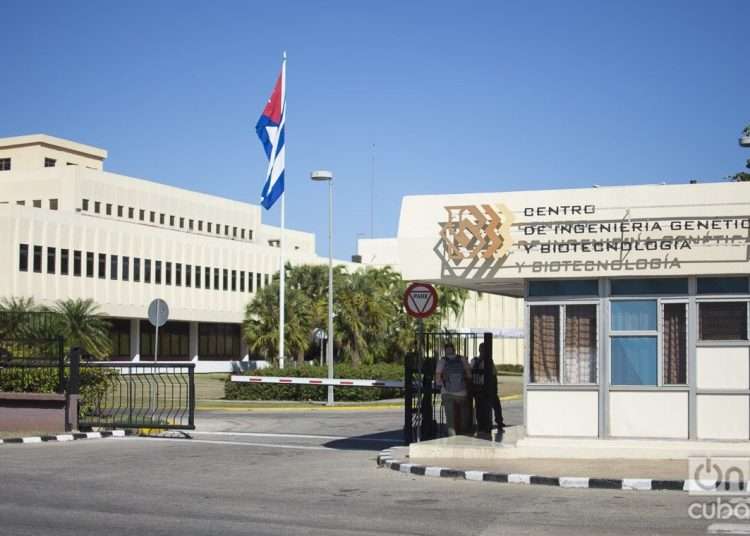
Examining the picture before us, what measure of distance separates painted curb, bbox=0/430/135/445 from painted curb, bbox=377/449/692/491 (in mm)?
8342

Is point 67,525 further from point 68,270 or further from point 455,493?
point 68,270

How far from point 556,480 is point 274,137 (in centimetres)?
2914

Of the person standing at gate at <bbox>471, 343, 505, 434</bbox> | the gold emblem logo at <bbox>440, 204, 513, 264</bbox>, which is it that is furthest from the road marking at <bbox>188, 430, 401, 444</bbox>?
the gold emblem logo at <bbox>440, 204, 513, 264</bbox>

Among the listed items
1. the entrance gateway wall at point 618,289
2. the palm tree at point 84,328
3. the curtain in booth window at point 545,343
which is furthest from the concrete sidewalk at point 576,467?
the palm tree at point 84,328

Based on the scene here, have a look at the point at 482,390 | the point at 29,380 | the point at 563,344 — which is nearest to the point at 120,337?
the point at 29,380

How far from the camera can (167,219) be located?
8594 cm

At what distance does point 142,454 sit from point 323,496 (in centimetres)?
647

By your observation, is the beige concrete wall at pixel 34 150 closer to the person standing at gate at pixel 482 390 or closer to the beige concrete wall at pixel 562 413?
the person standing at gate at pixel 482 390

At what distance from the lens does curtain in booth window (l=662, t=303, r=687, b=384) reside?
16.8m

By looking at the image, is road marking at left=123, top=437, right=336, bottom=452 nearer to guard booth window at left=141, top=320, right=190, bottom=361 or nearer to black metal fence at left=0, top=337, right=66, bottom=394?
black metal fence at left=0, top=337, right=66, bottom=394

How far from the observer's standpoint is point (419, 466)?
52.0 ft

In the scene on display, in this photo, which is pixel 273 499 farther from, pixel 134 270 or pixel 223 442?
pixel 134 270

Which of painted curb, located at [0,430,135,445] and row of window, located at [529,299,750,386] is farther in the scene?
painted curb, located at [0,430,135,445]

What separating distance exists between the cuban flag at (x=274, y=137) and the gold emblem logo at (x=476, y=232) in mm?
24075
